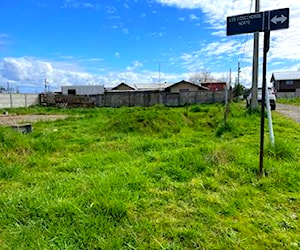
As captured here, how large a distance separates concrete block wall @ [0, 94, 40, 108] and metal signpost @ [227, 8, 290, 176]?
1070 inches

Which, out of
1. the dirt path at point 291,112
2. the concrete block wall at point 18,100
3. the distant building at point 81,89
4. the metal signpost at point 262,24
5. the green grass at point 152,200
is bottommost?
the green grass at point 152,200

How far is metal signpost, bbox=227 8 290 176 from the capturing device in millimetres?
3986

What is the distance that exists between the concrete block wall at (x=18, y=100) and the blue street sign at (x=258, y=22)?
2716cm

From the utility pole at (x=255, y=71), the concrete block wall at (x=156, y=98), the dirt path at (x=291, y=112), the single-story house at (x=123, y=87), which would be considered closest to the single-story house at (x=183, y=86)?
the single-story house at (x=123, y=87)

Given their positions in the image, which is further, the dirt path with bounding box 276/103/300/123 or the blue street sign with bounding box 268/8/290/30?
the dirt path with bounding box 276/103/300/123

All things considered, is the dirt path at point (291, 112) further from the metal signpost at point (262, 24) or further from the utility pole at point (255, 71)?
the metal signpost at point (262, 24)

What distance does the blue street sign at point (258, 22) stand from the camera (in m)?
3.98

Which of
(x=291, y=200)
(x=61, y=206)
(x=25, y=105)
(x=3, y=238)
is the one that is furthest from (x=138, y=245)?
(x=25, y=105)

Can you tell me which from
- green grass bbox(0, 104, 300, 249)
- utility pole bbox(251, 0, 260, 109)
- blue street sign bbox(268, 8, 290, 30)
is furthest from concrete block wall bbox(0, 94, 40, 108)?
blue street sign bbox(268, 8, 290, 30)

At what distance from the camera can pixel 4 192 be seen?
3592mm

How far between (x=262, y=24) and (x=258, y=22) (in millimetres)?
77

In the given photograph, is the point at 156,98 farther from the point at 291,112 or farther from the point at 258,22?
the point at 258,22

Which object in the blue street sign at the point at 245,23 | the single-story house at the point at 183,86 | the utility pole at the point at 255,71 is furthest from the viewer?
the single-story house at the point at 183,86

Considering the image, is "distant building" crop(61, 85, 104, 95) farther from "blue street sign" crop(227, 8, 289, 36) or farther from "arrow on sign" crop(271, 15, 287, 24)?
"arrow on sign" crop(271, 15, 287, 24)
